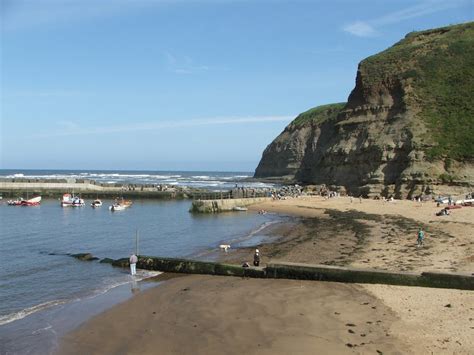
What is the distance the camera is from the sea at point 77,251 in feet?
56.7

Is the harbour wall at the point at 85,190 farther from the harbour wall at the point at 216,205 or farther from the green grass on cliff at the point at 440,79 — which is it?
the green grass on cliff at the point at 440,79

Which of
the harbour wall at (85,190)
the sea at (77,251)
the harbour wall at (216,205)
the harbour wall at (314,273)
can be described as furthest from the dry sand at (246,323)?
the harbour wall at (85,190)

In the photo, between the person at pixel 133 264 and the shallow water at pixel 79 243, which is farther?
the person at pixel 133 264

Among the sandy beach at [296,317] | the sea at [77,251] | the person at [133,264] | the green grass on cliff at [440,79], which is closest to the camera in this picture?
the sandy beach at [296,317]

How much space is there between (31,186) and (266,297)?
276 feet

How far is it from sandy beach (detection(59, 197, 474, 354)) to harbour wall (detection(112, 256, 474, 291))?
395 millimetres

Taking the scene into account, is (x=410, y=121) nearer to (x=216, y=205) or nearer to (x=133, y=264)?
(x=216, y=205)

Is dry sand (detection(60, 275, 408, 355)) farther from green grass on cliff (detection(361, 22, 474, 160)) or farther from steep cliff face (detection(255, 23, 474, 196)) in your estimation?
green grass on cliff (detection(361, 22, 474, 160))

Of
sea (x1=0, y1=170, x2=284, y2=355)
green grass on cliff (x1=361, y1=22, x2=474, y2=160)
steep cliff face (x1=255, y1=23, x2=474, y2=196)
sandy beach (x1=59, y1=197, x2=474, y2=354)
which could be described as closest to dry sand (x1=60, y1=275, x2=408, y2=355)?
sandy beach (x1=59, y1=197, x2=474, y2=354)

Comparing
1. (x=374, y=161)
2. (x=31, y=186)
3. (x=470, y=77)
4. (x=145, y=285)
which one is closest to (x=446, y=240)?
(x=145, y=285)

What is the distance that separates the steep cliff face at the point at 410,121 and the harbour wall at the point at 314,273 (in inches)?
1625

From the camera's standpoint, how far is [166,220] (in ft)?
173

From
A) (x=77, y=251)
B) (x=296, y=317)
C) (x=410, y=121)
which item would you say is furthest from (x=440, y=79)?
(x=296, y=317)

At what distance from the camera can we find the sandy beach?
1352 centimetres
